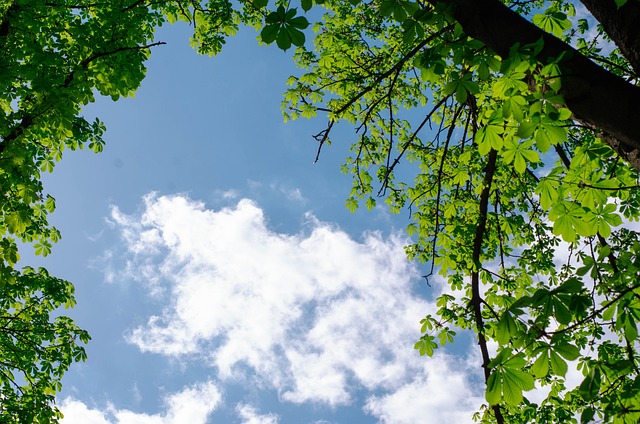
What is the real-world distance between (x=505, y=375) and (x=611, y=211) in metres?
1.19

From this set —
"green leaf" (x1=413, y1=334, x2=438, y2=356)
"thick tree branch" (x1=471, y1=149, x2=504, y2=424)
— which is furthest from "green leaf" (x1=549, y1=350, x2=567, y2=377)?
"thick tree branch" (x1=471, y1=149, x2=504, y2=424)

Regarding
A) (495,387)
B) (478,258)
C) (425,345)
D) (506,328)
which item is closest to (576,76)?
(506,328)

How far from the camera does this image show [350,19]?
8.32 meters

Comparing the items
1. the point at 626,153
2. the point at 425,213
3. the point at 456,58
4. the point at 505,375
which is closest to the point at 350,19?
the point at 425,213

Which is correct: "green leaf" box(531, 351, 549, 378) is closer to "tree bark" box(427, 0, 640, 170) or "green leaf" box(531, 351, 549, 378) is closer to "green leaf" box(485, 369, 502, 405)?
"green leaf" box(485, 369, 502, 405)

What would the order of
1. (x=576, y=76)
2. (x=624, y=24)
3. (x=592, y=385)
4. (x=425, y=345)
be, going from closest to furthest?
(x=592, y=385)
(x=576, y=76)
(x=624, y=24)
(x=425, y=345)

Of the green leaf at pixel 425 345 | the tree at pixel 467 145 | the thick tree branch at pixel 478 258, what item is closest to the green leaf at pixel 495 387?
the tree at pixel 467 145

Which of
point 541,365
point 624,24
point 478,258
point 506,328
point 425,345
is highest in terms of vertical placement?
point 478,258

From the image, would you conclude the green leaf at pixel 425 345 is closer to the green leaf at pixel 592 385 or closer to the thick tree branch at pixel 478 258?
the thick tree branch at pixel 478 258

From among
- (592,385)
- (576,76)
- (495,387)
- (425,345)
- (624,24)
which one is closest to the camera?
(592,385)

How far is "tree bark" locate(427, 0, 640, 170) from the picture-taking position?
6.68ft

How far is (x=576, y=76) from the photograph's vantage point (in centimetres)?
211

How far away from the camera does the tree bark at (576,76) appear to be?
2037 millimetres

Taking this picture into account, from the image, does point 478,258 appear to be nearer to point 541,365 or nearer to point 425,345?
point 425,345
